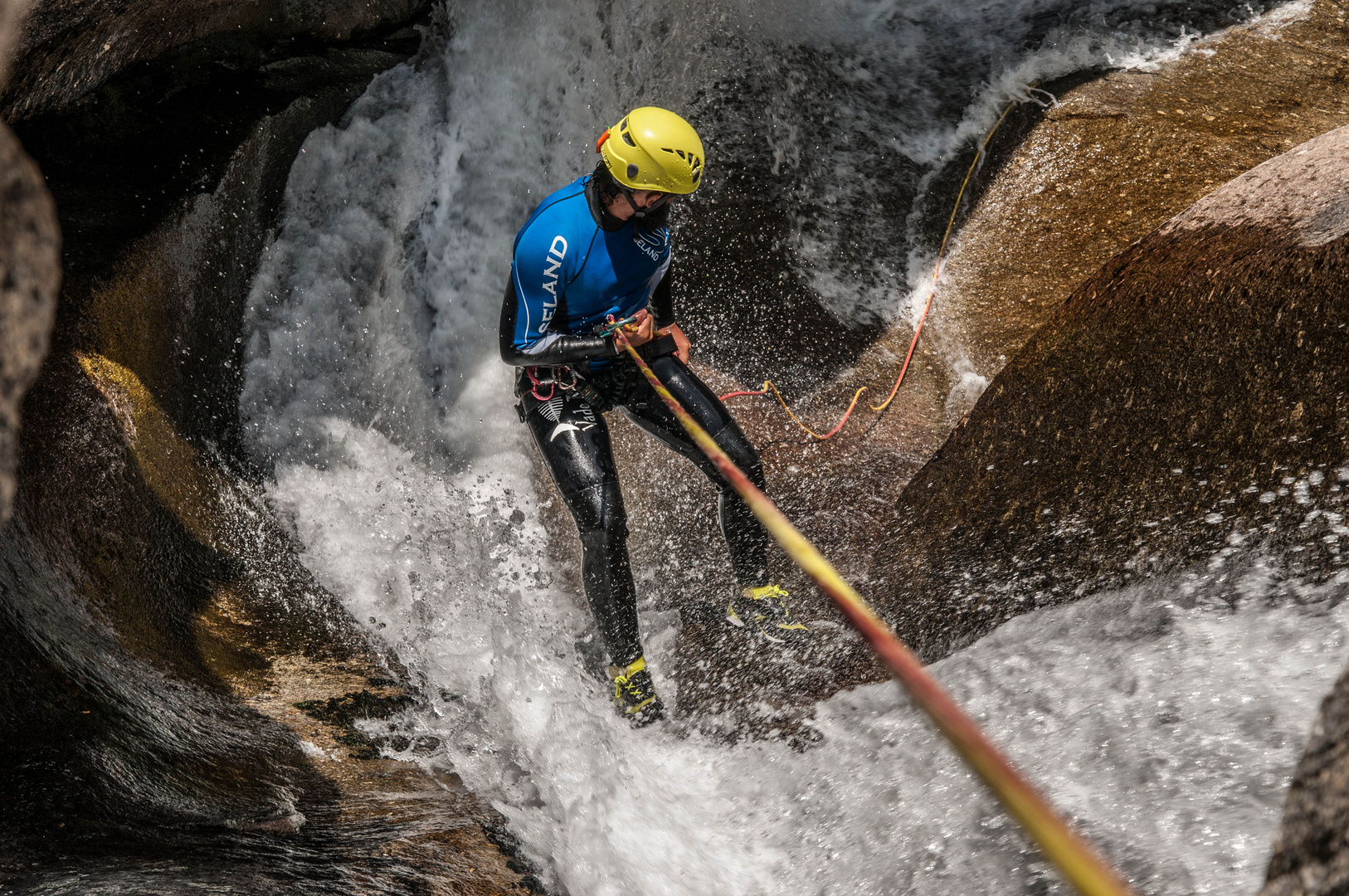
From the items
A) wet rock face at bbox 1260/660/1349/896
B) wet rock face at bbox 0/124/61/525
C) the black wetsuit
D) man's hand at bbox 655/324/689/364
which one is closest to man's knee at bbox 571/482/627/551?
the black wetsuit

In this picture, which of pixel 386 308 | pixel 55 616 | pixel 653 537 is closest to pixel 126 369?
pixel 55 616

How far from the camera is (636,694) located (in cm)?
351

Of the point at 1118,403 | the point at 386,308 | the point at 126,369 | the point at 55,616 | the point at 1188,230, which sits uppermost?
the point at 126,369

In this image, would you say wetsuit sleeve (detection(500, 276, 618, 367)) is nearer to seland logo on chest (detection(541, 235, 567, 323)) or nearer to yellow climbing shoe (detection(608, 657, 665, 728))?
seland logo on chest (detection(541, 235, 567, 323))

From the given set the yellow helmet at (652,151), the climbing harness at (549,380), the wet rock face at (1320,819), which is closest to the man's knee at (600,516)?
the climbing harness at (549,380)

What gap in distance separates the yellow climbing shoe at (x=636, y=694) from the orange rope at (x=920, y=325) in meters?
1.77

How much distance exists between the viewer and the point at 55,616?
121 inches

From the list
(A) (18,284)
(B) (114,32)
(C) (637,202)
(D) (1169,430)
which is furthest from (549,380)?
(D) (1169,430)

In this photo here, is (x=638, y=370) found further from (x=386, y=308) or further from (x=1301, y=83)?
(x=1301, y=83)

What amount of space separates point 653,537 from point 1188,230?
2.93 meters

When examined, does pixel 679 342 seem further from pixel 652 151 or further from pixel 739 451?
pixel 652 151

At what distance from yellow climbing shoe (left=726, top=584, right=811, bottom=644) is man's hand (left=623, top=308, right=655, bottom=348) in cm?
129

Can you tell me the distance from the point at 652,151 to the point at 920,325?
2.34m

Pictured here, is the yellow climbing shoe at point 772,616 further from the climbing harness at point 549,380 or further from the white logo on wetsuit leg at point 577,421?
the climbing harness at point 549,380
